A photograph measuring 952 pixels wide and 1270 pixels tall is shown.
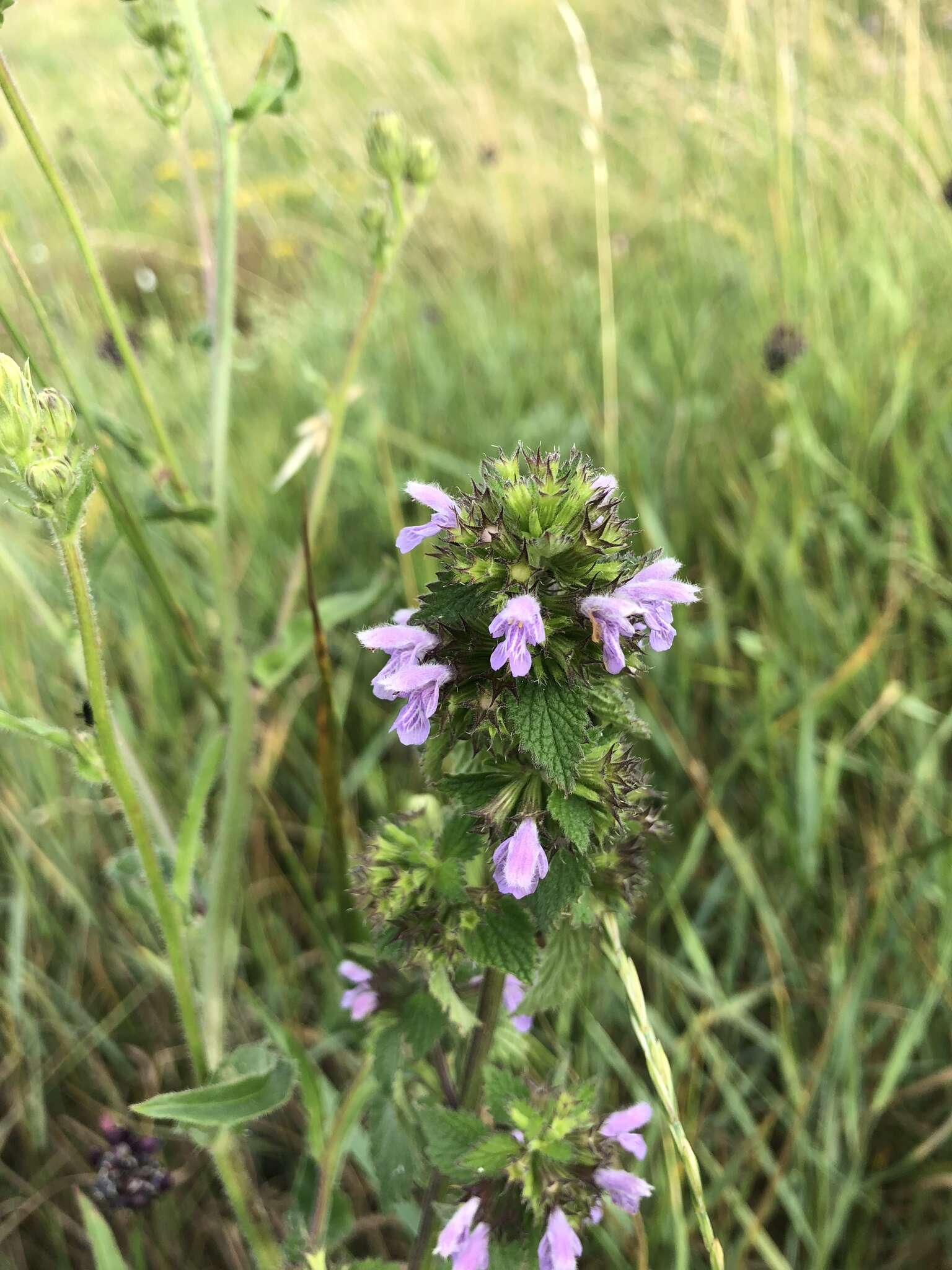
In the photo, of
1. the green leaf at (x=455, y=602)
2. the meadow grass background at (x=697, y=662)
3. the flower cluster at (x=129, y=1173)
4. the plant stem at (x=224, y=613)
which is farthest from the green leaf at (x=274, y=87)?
the flower cluster at (x=129, y=1173)

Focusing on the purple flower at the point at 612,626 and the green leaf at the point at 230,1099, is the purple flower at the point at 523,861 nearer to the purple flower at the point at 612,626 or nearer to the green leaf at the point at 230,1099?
the purple flower at the point at 612,626

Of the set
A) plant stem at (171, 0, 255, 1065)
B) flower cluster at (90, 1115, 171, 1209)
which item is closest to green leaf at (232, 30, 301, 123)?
plant stem at (171, 0, 255, 1065)

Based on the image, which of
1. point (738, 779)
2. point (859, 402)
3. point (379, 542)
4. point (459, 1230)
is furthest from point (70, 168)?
point (459, 1230)

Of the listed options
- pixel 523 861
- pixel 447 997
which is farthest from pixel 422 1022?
pixel 523 861

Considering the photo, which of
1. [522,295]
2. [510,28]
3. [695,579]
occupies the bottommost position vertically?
[695,579]

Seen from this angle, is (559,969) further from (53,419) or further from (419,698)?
(53,419)

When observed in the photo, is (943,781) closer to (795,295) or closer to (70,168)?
(795,295)
